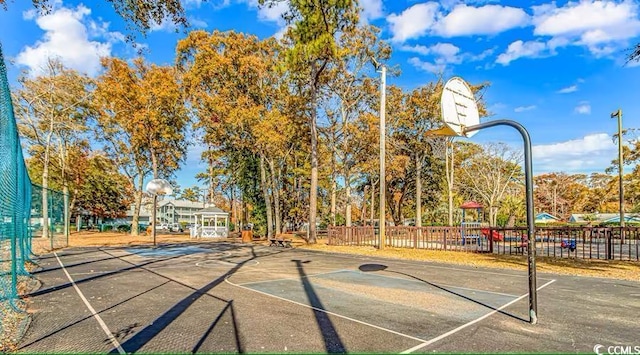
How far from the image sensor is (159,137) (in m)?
29.0

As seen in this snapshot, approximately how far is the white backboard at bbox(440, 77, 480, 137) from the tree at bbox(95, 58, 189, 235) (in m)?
25.1

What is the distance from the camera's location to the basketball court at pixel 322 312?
4207 millimetres

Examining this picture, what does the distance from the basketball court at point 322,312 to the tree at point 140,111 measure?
769 inches

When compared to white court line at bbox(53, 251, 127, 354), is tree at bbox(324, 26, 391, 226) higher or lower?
higher

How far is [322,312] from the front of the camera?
18.2ft

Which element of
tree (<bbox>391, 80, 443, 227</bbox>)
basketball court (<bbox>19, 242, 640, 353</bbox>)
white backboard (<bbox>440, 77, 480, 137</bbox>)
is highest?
tree (<bbox>391, 80, 443, 227</bbox>)

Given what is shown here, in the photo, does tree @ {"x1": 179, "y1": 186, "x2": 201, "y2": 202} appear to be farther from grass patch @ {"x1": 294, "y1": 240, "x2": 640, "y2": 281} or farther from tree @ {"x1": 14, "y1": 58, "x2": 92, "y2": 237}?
grass patch @ {"x1": 294, "y1": 240, "x2": 640, "y2": 281}

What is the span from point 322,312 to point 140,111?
85.7 feet

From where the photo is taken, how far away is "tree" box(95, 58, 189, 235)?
26.4m

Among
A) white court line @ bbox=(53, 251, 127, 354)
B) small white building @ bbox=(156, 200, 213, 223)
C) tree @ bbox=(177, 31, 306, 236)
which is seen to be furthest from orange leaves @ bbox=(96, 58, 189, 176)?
small white building @ bbox=(156, 200, 213, 223)

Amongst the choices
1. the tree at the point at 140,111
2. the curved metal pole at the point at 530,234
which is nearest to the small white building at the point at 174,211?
the tree at the point at 140,111

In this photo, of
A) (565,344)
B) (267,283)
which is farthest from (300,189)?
(565,344)

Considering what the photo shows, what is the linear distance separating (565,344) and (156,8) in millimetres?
8215

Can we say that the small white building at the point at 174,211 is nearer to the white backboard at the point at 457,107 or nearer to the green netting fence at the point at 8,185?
the green netting fence at the point at 8,185
